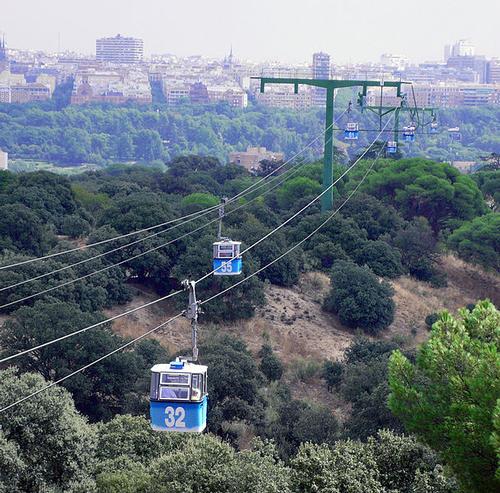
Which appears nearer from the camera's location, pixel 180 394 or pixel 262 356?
pixel 180 394

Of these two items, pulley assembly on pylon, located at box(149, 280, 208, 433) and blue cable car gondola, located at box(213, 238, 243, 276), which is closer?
pulley assembly on pylon, located at box(149, 280, 208, 433)

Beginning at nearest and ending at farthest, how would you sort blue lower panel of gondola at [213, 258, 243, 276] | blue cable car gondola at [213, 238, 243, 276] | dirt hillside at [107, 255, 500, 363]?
blue cable car gondola at [213, 238, 243, 276]
blue lower panel of gondola at [213, 258, 243, 276]
dirt hillside at [107, 255, 500, 363]

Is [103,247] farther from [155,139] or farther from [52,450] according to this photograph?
[155,139]

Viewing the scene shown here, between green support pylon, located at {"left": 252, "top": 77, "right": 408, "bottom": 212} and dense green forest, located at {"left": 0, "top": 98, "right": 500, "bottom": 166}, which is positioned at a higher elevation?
green support pylon, located at {"left": 252, "top": 77, "right": 408, "bottom": 212}

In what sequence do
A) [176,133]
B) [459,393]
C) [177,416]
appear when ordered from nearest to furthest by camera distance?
[177,416], [459,393], [176,133]

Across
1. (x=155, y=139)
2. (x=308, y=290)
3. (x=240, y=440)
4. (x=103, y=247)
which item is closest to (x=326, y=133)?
(x=308, y=290)

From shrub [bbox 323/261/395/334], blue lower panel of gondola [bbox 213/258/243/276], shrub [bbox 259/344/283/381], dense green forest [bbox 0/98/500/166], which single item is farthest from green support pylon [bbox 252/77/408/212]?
dense green forest [bbox 0/98/500/166]

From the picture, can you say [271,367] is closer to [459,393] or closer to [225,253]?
[225,253]

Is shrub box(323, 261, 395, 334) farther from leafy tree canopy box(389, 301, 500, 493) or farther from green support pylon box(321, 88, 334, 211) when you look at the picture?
leafy tree canopy box(389, 301, 500, 493)

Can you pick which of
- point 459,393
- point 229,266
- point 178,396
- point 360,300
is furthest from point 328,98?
point 178,396
